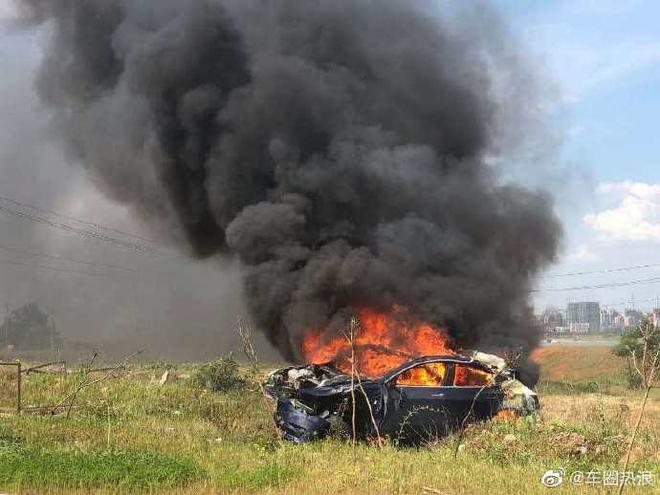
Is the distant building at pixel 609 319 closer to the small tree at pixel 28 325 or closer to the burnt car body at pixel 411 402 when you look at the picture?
the small tree at pixel 28 325

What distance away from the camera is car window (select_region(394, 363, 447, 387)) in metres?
10.5

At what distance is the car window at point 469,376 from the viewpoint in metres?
10.6

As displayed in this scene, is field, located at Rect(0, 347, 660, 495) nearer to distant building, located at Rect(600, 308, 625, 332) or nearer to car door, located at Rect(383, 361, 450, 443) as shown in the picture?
car door, located at Rect(383, 361, 450, 443)

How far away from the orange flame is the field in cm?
589

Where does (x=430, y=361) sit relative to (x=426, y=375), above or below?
above

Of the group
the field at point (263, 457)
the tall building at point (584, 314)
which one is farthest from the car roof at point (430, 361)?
the tall building at point (584, 314)

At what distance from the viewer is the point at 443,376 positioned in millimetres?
10500

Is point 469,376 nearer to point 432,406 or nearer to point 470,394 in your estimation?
point 470,394

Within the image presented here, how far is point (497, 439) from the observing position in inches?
371

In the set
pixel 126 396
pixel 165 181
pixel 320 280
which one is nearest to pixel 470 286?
pixel 320 280

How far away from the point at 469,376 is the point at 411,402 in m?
1.32

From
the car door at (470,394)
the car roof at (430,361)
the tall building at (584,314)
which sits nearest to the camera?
the car door at (470,394)

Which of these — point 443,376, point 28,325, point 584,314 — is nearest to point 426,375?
point 443,376

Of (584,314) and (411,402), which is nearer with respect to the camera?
(411,402)
